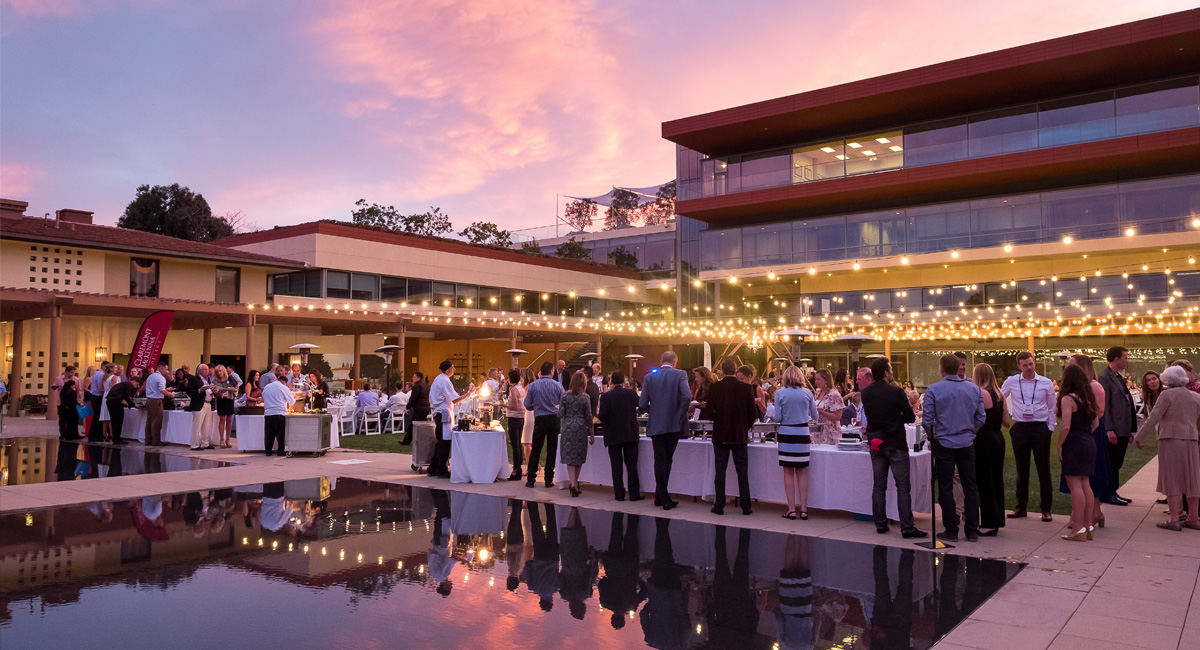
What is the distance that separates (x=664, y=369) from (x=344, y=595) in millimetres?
4787

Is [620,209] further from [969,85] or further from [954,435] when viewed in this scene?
[954,435]

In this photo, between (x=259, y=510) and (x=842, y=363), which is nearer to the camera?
(x=259, y=510)

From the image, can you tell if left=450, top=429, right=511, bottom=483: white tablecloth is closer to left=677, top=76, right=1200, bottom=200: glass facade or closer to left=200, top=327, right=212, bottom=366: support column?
left=200, top=327, right=212, bottom=366: support column

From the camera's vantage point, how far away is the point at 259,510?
9.39m

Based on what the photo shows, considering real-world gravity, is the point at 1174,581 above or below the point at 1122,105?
below

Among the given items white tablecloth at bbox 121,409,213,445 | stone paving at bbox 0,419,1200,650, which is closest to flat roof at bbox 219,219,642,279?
white tablecloth at bbox 121,409,213,445

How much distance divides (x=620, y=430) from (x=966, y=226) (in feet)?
85.0

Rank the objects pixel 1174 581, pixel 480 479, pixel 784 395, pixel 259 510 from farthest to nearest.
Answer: pixel 480 479 < pixel 259 510 < pixel 784 395 < pixel 1174 581

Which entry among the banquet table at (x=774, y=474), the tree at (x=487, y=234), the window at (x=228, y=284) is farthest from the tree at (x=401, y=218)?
the banquet table at (x=774, y=474)

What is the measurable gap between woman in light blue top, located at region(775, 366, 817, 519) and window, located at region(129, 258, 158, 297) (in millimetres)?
26143

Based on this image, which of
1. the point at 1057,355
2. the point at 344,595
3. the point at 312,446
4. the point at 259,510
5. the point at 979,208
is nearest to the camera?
the point at 344,595

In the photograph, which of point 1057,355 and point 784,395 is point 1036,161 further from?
point 784,395

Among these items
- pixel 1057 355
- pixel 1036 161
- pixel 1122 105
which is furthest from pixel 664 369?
pixel 1057 355

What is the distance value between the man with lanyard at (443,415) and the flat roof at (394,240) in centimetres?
2351
